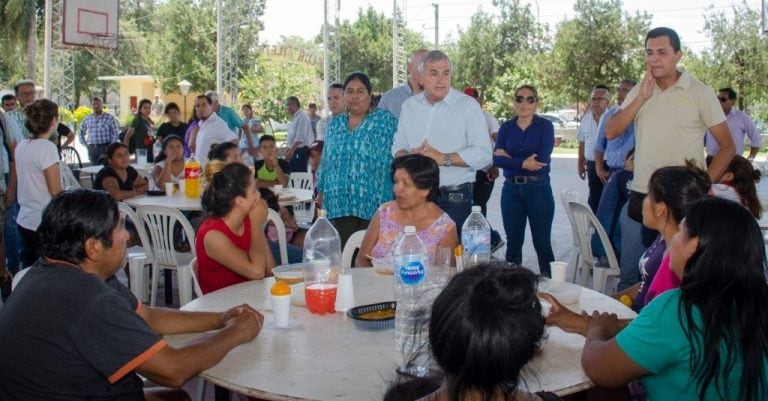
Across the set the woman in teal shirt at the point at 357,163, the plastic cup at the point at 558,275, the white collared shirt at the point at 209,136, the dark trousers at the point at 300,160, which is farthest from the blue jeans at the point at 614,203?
the dark trousers at the point at 300,160

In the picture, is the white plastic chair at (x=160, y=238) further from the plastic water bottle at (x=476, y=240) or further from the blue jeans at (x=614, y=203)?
the blue jeans at (x=614, y=203)

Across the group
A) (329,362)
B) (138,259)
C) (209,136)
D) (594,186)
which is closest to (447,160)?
(138,259)

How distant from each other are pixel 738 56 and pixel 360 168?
62.2 ft

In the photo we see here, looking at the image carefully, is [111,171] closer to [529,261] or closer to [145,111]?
[529,261]

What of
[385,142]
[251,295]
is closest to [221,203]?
→ [251,295]

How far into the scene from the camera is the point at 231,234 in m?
3.57

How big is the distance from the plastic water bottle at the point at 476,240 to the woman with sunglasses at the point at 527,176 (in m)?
2.43

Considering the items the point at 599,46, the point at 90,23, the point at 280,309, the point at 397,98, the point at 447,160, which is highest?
the point at 599,46

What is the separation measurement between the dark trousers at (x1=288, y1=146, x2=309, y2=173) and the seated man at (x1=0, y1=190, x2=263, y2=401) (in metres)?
9.82

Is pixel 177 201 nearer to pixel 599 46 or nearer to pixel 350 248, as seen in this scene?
pixel 350 248

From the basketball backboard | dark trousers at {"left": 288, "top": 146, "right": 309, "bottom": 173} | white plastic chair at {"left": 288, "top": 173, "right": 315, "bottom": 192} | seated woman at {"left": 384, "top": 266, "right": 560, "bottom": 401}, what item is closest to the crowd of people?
seated woman at {"left": 384, "top": 266, "right": 560, "bottom": 401}

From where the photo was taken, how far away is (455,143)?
4734mm

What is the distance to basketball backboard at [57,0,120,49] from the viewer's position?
15.1 m

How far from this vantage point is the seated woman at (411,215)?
12.4 feet
